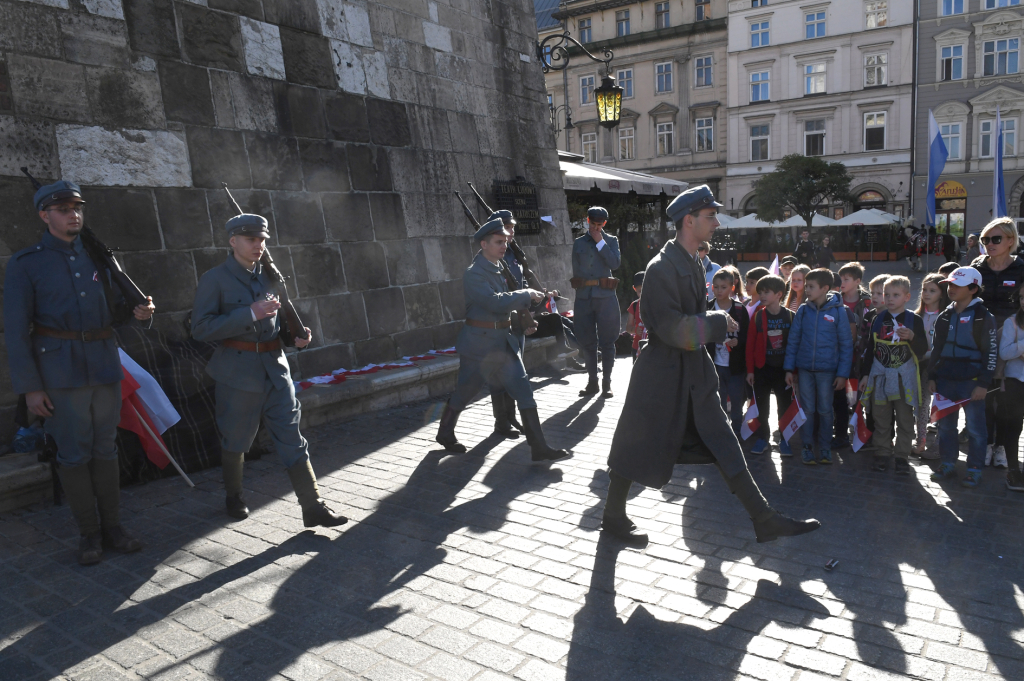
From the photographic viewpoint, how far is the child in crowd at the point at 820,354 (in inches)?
223

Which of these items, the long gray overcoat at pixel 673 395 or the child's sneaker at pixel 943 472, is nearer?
the long gray overcoat at pixel 673 395

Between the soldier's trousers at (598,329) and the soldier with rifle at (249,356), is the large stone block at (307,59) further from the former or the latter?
the soldier with rifle at (249,356)

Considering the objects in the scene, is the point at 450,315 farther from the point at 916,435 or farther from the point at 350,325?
the point at 916,435

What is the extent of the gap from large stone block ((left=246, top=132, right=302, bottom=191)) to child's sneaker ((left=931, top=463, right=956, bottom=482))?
6.24 meters

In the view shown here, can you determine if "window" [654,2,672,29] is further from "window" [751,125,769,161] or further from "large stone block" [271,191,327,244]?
"large stone block" [271,191,327,244]

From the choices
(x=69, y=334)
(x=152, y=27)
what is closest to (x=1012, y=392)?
(x=69, y=334)

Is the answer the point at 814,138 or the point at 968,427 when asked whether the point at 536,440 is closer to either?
the point at 968,427

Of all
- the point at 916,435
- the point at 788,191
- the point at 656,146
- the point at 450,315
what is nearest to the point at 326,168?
the point at 450,315

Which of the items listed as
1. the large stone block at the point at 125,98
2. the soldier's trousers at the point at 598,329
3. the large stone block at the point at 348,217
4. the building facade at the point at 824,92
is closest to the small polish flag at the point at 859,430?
the soldier's trousers at the point at 598,329

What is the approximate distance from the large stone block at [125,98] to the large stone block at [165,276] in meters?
1.09

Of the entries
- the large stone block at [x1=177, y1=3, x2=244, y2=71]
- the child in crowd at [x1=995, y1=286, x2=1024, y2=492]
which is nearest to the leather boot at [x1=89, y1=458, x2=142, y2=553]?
the large stone block at [x1=177, y1=3, x2=244, y2=71]

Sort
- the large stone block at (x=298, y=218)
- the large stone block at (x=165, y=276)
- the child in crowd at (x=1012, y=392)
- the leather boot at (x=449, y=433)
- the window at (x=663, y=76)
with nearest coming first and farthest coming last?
the child in crowd at (x=1012, y=392), the leather boot at (x=449, y=433), the large stone block at (x=165, y=276), the large stone block at (x=298, y=218), the window at (x=663, y=76)

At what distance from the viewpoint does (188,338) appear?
6.13 meters

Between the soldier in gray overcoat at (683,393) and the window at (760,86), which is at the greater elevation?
the window at (760,86)
